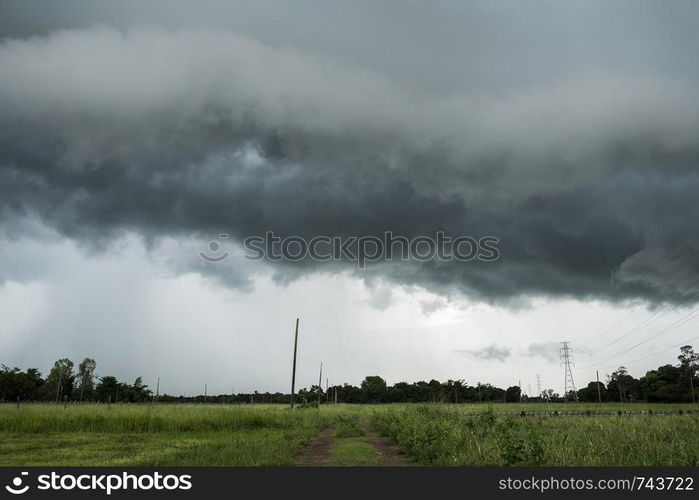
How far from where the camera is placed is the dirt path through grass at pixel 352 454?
1345 centimetres

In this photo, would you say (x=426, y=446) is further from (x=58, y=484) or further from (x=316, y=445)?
(x=58, y=484)

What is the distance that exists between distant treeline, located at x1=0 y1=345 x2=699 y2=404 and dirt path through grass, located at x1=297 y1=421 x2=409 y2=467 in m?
40.2

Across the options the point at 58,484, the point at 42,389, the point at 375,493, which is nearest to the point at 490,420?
the point at 375,493

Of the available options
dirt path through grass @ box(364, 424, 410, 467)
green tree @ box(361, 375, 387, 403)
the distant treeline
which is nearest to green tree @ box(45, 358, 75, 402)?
the distant treeline

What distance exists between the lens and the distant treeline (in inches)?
3568

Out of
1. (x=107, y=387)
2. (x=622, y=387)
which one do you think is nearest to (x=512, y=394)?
(x=622, y=387)

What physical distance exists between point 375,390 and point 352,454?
5252 inches

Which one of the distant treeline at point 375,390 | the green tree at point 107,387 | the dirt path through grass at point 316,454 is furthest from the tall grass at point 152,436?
the green tree at point 107,387

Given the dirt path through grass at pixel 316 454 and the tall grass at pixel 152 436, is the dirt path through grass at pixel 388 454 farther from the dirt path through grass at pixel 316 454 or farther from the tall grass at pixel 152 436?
the tall grass at pixel 152 436

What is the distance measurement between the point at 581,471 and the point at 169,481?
6.74m

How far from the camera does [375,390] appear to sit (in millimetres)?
144750

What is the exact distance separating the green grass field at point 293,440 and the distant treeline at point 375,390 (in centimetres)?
3308

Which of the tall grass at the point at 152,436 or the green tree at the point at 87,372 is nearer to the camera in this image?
the tall grass at the point at 152,436
